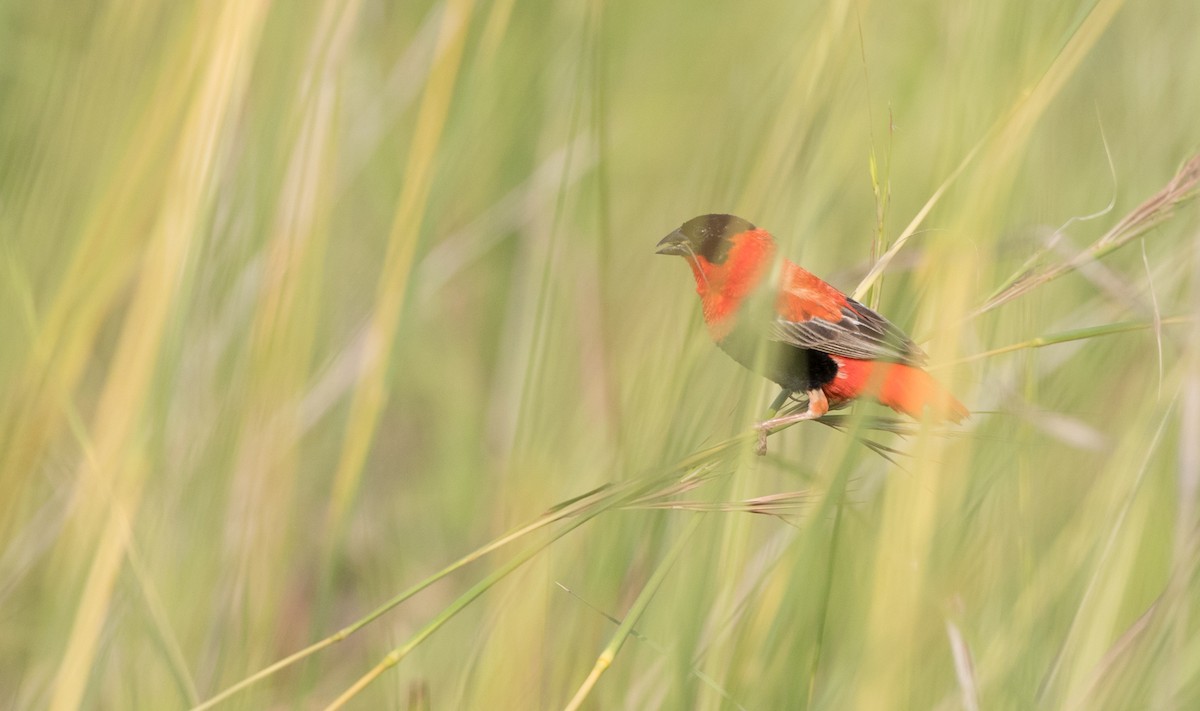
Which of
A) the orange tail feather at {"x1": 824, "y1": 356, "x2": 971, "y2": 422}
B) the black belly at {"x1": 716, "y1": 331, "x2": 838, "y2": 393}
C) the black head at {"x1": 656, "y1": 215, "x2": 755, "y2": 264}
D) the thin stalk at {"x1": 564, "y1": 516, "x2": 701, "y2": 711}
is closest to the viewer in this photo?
the thin stalk at {"x1": 564, "y1": 516, "x2": 701, "y2": 711}

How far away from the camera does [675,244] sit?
2.25m

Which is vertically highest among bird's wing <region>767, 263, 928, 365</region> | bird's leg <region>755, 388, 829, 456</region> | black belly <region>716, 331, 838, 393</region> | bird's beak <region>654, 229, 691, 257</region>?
bird's beak <region>654, 229, 691, 257</region>

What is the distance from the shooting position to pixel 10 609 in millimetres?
2008

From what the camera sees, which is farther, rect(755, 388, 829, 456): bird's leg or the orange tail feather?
rect(755, 388, 829, 456): bird's leg

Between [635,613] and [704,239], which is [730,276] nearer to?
[704,239]

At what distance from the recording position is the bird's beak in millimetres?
2209

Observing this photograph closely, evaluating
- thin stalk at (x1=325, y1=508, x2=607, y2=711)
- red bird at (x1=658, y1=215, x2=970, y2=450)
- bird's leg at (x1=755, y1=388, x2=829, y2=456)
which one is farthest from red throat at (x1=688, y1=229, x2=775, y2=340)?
thin stalk at (x1=325, y1=508, x2=607, y2=711)

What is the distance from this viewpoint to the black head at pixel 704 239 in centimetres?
220

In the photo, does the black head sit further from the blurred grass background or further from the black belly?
the blurred grass background

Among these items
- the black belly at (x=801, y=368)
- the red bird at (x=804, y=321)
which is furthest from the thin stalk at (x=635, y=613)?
the red bird at (x=804, y=321)

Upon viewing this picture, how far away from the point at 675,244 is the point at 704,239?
0.06 meters

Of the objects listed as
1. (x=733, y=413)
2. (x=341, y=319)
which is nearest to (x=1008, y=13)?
(x=733, y=413)

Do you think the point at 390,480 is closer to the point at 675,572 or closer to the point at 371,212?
the point at 371,212

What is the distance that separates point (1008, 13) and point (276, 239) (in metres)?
0.99
